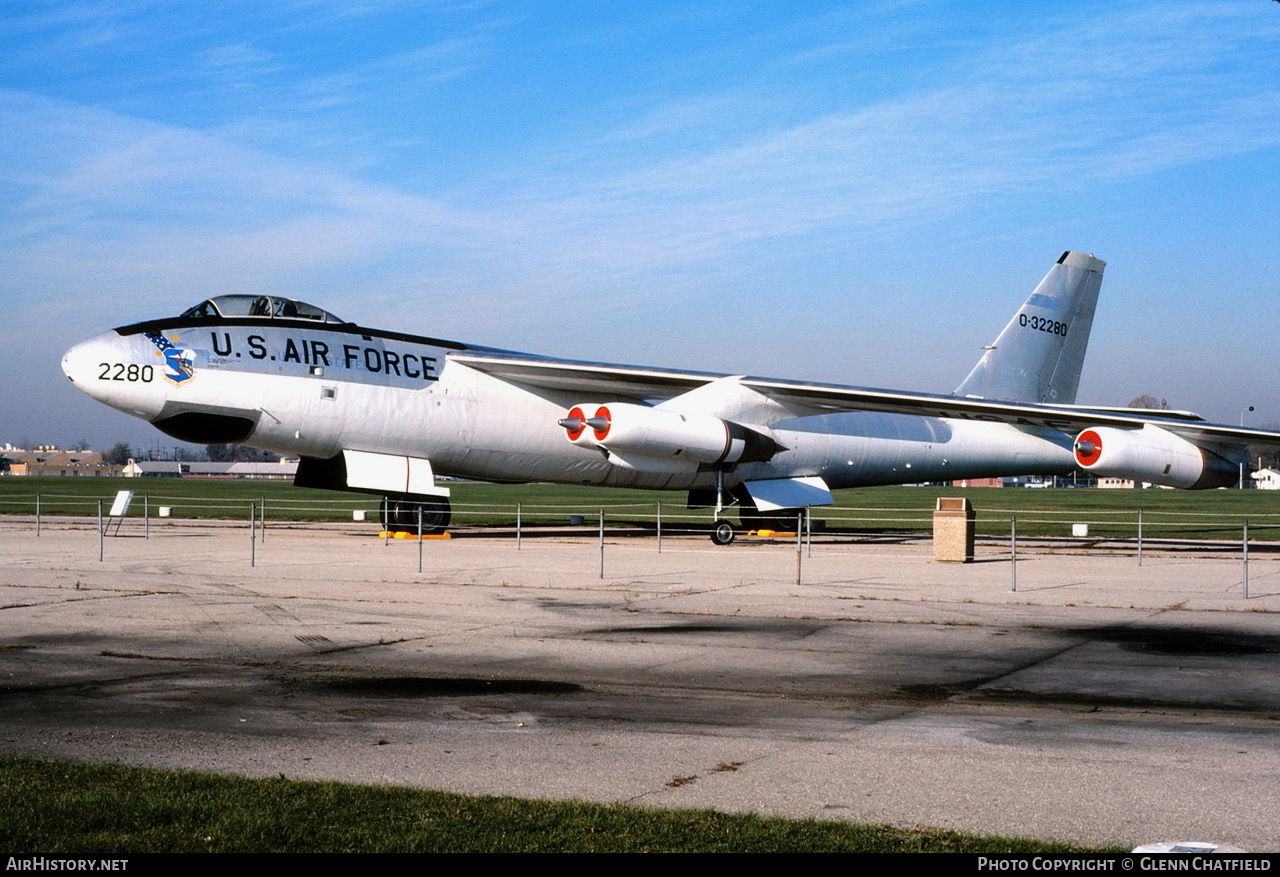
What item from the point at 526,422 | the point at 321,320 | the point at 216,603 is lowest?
the point at 216,603

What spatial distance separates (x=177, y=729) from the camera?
7.17 meters

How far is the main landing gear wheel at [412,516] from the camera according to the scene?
83.5 ft

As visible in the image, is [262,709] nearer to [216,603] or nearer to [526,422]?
[216,603]

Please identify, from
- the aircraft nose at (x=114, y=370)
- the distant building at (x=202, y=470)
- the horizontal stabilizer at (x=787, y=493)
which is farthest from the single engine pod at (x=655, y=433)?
the distant building at (x=202, y=470)

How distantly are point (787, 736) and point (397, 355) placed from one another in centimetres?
1879

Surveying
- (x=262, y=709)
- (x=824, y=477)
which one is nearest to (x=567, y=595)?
(x=262, y=709)

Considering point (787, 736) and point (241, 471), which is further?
point (241, 471)

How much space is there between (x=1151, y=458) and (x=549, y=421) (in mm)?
12710

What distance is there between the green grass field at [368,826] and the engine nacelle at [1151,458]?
70.2ft

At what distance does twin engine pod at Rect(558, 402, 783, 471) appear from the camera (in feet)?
79.7

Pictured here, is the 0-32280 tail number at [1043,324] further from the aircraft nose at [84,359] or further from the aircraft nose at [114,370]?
the aircraft nose at [84,359]

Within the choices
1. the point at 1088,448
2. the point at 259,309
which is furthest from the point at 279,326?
the point at 1088,448

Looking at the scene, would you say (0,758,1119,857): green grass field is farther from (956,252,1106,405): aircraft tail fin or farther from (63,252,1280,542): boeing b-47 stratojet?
(956,252,1106,405): aircraft tail fin

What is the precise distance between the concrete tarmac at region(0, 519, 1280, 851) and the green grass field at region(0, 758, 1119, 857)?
0.96ft
